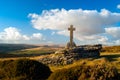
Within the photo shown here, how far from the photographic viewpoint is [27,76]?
16.7 meters

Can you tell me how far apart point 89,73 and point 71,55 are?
21720mm

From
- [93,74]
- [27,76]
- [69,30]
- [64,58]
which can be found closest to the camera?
[93,74]

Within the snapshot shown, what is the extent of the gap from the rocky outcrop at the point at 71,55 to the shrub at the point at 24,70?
1820cm

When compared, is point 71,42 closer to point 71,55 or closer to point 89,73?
point 71,55

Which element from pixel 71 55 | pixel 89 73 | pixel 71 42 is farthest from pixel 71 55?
pixel 89 73

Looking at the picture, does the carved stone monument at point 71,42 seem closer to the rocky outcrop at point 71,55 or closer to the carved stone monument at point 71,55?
the carved stone monument at point 71,55

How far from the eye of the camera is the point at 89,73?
1438 cm

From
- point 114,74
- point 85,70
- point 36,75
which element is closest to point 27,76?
point 36,75

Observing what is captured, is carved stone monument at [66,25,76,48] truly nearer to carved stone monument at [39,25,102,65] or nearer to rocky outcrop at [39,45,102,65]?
carved stone monument at [39,25,102,65]

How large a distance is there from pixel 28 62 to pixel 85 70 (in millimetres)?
4194

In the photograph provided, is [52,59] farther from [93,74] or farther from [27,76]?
[93,74]

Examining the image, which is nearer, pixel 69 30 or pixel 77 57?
pixel 77 57

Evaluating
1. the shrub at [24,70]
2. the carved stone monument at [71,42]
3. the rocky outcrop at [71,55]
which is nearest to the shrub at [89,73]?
the shrub at [24,70]

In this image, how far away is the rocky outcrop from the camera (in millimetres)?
35800
